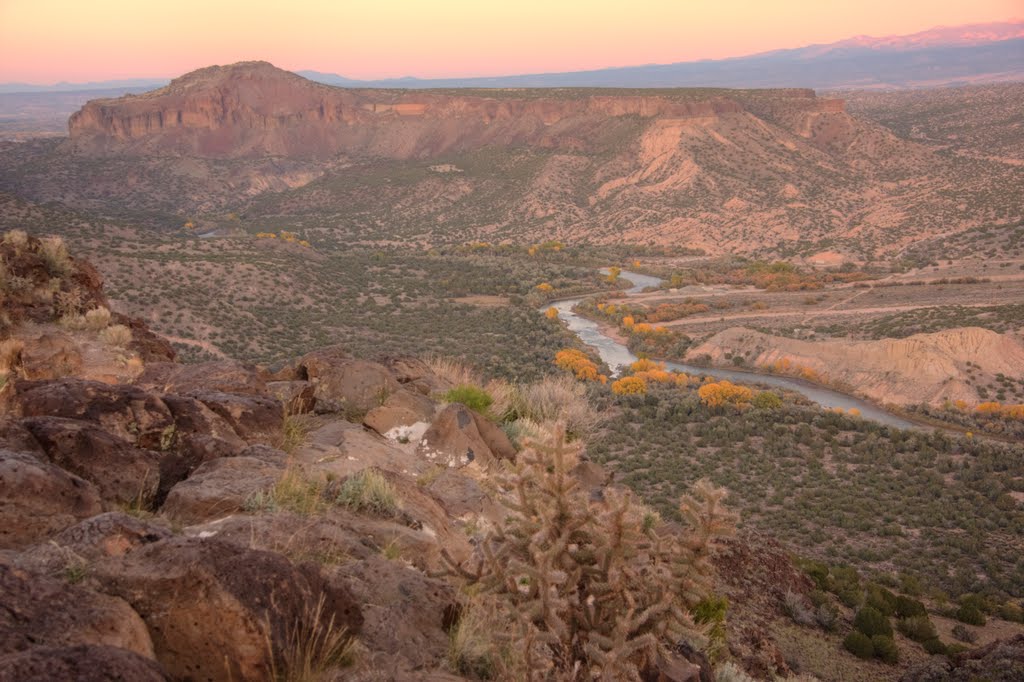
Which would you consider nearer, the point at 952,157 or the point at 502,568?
the point at 502,568

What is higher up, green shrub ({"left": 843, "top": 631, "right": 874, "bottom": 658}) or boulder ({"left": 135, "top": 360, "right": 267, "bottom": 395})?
boulder ({"left": 135, "top": 360, "right": 267, "bottom": 395})

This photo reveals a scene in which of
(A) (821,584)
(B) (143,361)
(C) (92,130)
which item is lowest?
(A) (821,584)

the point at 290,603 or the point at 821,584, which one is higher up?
the point at 290,603

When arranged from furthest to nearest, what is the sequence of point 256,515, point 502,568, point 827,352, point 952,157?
point 952,157 → point 827,352 → point 256,515 → point 502,568

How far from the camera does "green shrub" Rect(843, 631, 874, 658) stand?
10438 millimetres

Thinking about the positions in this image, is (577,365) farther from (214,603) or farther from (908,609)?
(214,603)

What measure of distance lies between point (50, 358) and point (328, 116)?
4919 inches

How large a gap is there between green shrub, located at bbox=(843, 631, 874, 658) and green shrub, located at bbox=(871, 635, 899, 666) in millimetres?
71

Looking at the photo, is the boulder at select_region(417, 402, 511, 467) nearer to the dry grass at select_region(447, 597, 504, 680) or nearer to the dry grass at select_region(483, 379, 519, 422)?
the dry grass at select_region(483, 379, 519, 422)

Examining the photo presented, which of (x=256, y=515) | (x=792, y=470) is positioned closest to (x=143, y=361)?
(x=256, y=515)

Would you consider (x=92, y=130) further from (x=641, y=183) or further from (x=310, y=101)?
(x=641, y=183)

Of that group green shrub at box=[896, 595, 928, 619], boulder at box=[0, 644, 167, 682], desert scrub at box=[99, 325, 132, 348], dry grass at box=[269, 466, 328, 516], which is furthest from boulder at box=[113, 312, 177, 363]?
green shrub at box=[896, 595, 928, 619]

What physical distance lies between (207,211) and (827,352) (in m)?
82.1

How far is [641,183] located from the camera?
310 ft
